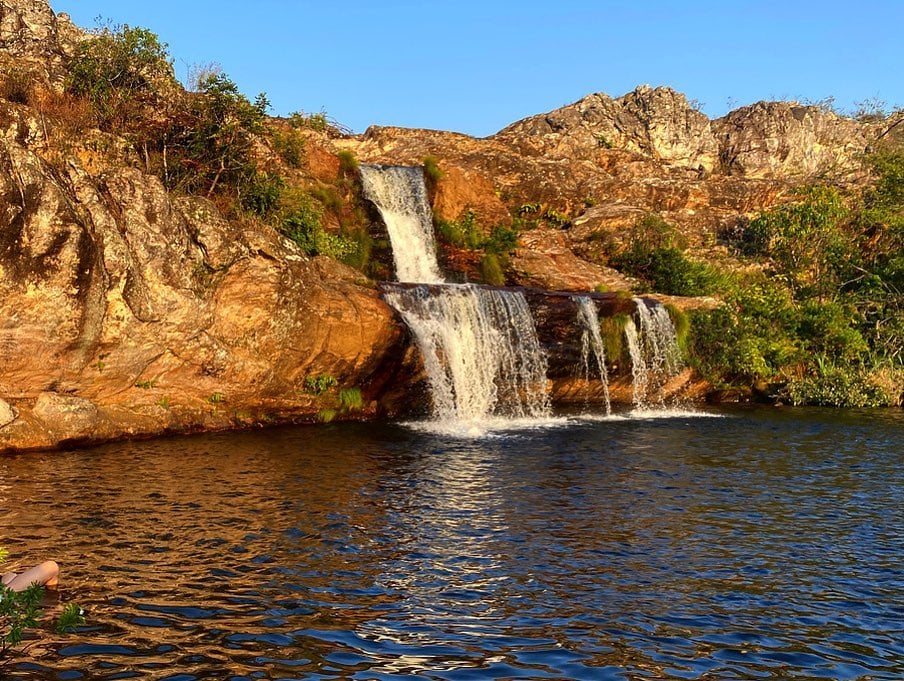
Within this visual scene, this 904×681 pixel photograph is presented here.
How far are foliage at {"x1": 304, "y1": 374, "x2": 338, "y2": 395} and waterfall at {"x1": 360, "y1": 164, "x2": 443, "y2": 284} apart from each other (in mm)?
7950

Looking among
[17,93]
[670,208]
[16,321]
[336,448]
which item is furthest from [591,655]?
[670,208]

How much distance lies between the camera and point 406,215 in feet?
103

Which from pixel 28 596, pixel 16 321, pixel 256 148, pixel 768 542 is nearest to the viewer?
pixel 28 596

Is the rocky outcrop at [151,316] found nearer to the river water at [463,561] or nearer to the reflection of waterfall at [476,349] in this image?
the reflection of waterfall at [476,349]

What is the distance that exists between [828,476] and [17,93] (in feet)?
67.2

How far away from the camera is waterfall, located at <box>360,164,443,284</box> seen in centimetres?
2934

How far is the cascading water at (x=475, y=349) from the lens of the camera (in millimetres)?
22531

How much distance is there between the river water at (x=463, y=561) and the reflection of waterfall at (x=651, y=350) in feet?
27.4

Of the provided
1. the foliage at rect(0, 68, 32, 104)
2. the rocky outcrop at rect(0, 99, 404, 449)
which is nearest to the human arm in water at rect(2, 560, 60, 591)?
the rocky outcrop at rect(0, 99, 404, 449)

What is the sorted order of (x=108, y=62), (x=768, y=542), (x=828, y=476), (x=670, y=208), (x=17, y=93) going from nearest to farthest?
(x=768, y=542) < (x=828, y=476) < (x=17, y=93) < (x=108, y=62) < (x=670, y=208)

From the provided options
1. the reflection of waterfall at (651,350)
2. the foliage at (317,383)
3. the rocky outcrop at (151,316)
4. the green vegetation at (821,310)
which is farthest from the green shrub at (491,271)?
the foliage at (317,383)

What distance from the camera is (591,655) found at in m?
7.00

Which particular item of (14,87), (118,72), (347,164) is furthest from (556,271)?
(14,87)

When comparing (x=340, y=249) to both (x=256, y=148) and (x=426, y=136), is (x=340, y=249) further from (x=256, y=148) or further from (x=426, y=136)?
(x=426, y=136)
